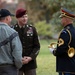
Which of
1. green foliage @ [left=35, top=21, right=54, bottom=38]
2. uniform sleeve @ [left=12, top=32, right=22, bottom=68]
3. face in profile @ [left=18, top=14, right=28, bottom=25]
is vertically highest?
face in profile @ [left=18, top=14, right=28, bottom=25]

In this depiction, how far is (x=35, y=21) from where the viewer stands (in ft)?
182

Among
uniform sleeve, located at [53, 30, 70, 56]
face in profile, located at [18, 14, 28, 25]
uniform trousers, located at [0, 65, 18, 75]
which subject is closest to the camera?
uniform trousers, located at [0, 65, 18, 75]

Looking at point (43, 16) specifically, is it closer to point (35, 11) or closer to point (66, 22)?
point (35, 11)

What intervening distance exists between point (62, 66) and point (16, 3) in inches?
2283

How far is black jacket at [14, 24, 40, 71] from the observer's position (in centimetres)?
760

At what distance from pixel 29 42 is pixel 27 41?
47mm

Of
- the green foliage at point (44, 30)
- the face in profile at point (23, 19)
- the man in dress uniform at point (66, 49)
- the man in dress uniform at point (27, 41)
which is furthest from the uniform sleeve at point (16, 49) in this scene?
A: the green foliage at point (44, 30)

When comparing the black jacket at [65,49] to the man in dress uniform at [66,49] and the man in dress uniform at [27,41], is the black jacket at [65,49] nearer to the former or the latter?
the man in dress uniform at [66,49]

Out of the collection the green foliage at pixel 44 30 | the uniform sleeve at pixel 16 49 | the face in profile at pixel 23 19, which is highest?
the face in profile at pixel 23 19

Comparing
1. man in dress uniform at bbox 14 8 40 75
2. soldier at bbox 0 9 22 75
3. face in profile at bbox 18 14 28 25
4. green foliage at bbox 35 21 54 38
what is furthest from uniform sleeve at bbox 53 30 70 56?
green foliage at bbox 35 21 54 38

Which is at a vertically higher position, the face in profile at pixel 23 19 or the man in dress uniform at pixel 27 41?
the face in profile at pixel 23 19

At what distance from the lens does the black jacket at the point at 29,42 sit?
24.9 ft

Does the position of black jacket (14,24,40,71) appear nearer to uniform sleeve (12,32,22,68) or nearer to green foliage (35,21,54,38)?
uniform sleeve (12,32,22,68)

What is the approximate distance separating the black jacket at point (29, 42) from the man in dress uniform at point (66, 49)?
0.87 meters
